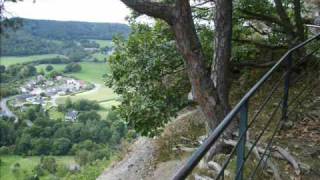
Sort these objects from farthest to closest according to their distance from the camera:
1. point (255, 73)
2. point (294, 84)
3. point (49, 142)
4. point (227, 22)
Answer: point (49, 142) → point (255, 73) → point (294, 84) → point (227, 22)

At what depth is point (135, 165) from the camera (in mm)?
7551

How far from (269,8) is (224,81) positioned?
2.47 meters

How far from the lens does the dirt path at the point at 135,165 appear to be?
7282mm

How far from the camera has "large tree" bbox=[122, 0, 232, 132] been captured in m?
4.94

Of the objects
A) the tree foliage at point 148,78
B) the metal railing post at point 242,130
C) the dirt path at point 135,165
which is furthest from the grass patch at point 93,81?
the metal railing post at point 242,130

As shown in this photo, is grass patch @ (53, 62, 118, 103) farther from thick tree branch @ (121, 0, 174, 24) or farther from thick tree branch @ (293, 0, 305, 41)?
thick tree branch @ (121, 0, 174, 24)

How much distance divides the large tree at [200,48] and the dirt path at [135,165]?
2.08m

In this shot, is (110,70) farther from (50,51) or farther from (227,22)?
(50,51)

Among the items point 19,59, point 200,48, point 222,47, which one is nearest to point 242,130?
point 200,48

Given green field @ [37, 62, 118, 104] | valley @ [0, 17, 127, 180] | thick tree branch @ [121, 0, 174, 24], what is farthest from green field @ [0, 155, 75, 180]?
thick tree branch @ [121, 0, 174, 24]

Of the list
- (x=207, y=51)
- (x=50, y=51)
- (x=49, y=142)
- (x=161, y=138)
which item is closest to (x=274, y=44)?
(x=207, y=51)

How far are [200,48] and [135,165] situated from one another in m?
3.02

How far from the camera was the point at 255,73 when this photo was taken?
8.26 metres

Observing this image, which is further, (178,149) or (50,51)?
(50,51)
